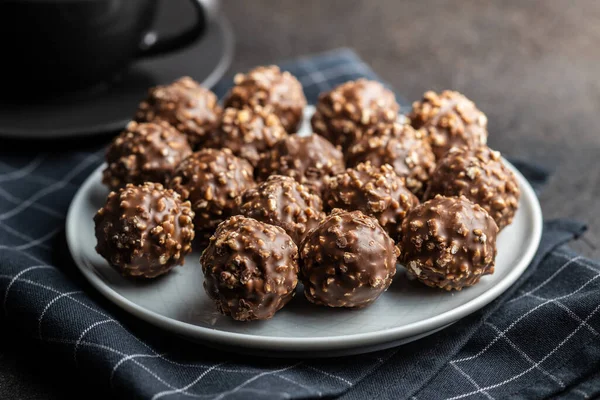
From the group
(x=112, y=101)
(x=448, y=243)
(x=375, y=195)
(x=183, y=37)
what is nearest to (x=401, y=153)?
(x=375, y=195)

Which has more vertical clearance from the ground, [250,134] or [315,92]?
[250,134]

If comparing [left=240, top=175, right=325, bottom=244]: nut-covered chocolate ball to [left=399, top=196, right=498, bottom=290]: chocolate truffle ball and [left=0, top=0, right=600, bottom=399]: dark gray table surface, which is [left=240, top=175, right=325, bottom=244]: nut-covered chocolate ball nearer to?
[left=399, top=196, right=498, bottom=290]: chocolate truffle ball

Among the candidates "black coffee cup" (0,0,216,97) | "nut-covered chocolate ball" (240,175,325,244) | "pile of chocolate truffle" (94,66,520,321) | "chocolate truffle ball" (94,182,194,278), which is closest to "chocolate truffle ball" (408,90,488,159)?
"pile of chocolate truffle" (94,66,520,321)

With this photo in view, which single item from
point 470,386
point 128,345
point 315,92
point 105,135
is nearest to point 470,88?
point 315,92

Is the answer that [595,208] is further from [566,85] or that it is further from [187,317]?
[187,317]

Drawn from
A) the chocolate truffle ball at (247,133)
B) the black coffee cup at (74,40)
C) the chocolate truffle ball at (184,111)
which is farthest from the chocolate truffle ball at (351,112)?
the black coffee cup at (74,40)

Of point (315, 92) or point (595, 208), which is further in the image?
point (315, 92)

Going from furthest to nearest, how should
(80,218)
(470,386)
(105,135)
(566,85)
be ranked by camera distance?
(566,85) → (105,135) → (80,218) → (470,386)
